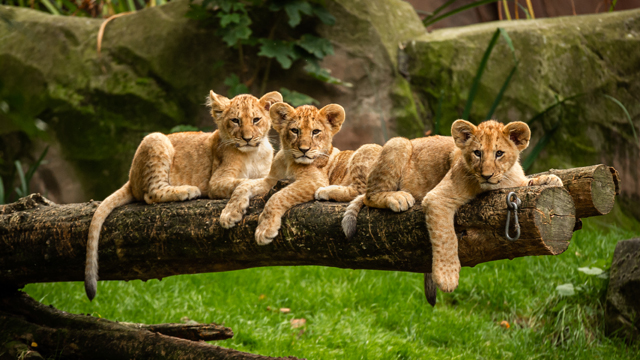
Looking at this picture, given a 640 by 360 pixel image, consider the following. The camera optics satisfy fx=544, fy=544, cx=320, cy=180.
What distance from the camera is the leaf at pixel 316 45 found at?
8.55 metres

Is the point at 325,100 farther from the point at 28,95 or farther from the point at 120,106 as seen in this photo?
the point at 28,95

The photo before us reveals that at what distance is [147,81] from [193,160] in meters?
4.57

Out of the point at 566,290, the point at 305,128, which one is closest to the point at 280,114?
the point at 305,128

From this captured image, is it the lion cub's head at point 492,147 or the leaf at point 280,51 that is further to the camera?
the leaf at point 280,51

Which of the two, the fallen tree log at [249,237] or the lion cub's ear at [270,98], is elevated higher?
the lion cub's ear at [270,98]

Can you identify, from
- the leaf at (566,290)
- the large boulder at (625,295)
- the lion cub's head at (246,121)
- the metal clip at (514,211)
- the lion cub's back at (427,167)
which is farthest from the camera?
the leaf at (566,290)

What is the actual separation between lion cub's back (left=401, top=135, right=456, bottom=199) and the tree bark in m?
1.67

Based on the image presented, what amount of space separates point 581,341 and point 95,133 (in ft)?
26.2

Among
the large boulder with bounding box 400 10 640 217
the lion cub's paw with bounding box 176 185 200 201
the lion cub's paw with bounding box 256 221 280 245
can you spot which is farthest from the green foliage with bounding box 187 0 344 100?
the lion cub's paw with bounding box 256 221 280 245

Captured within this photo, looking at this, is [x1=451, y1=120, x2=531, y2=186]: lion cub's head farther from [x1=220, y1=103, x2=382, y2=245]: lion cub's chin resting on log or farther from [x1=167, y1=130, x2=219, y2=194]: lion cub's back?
[x1=167, y1=130, x2=219, y2=194]: lion cub's back

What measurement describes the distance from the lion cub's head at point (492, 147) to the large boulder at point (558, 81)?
5.45 meters

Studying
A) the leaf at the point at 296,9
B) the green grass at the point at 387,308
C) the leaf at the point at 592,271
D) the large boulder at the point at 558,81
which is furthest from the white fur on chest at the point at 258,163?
the large boulder at the point at 558,81

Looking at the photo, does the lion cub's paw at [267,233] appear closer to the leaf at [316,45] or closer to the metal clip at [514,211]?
the metal clip at [514,211]

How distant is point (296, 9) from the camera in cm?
855
